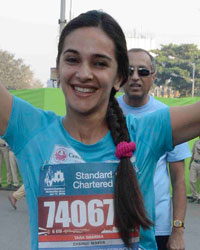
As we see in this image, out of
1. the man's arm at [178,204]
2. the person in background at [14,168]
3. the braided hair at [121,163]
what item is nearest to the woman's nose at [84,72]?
the braided hair at [121,163]

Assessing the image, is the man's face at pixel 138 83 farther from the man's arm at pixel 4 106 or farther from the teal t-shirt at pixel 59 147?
the man's arm at pixel 4 106

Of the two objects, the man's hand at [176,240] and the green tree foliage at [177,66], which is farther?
the green tree foliage at [177,66]

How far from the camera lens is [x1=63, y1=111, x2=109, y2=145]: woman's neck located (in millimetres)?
2051

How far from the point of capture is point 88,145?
201cm

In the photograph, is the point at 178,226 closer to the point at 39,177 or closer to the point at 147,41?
the point at 39,177

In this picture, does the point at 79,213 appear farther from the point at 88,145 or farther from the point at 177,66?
the point at 177,66

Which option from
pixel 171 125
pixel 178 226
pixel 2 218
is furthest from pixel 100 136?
pixel 2 218

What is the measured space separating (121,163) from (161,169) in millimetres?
1456

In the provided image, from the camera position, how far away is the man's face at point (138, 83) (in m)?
3.51

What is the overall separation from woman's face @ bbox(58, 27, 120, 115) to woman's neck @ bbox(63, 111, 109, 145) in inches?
2.4

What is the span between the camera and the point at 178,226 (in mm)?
3322

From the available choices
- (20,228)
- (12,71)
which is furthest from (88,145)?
(12,71)

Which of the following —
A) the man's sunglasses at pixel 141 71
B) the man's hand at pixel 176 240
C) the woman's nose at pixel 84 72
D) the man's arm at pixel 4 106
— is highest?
the woman's nose at pixel 84 72

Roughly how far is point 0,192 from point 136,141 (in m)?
10.2
